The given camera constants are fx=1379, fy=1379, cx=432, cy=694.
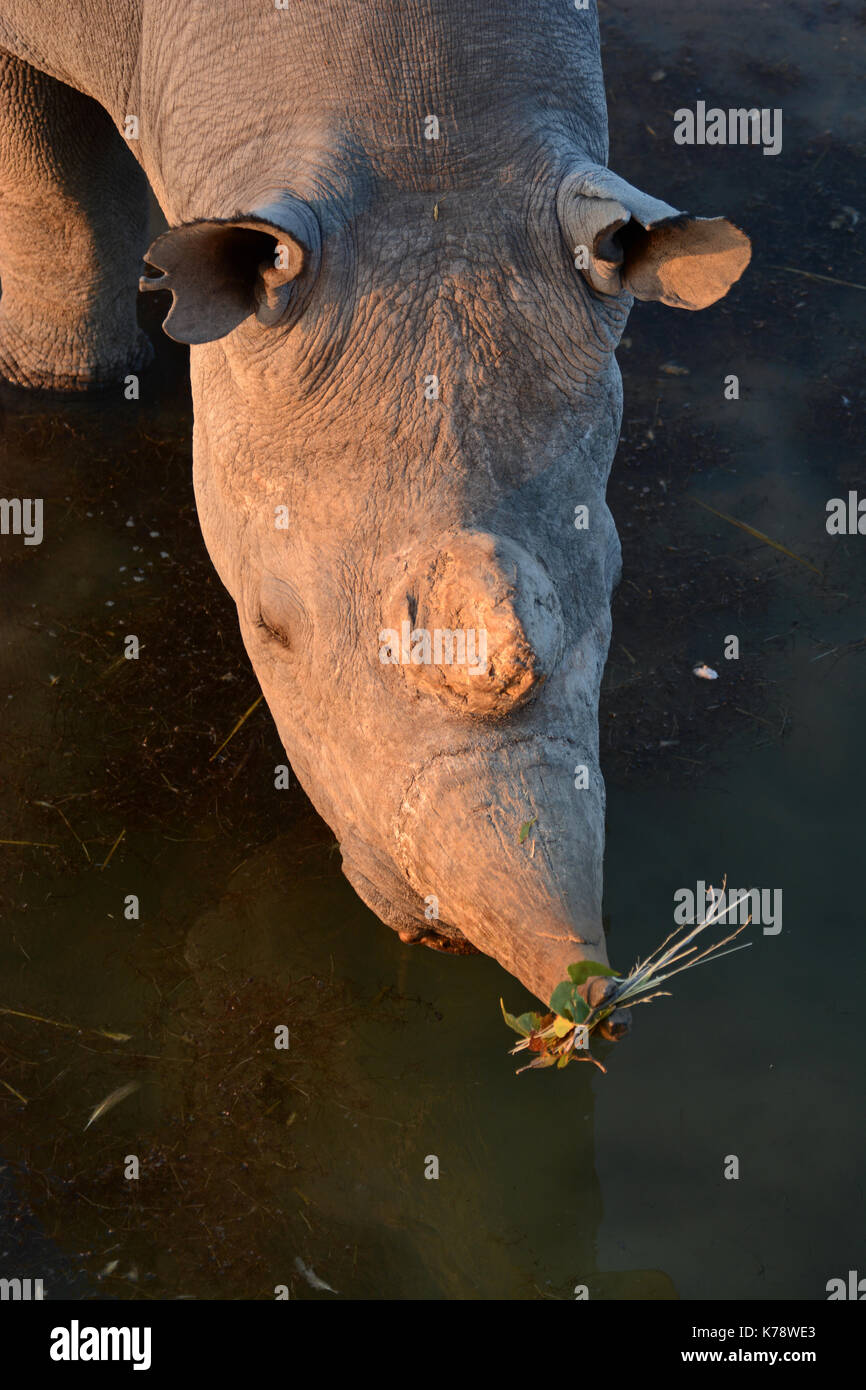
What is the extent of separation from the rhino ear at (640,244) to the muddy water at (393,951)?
2098 mm

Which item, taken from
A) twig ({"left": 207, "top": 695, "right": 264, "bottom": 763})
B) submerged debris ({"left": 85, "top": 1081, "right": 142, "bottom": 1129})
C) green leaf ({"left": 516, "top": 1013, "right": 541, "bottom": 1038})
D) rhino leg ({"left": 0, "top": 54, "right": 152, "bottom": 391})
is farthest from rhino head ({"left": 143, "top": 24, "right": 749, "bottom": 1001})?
rhino leg ({"left": 0, "top": 54, "right": 152, "bottom": 391})

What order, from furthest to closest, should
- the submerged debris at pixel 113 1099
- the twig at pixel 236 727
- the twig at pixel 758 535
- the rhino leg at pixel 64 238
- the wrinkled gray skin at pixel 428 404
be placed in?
the twig at pixel 758 535 → the rhino leg at pixel 64 238 → the twig at pixel 236 727 → the submerged debris at pixel 113 1099 → the wrinkled gray skin at pixel 428 404

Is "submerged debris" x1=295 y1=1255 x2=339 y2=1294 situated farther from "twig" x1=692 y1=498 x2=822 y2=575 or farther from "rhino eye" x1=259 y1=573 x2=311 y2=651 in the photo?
"twig" x1=692 y1=498 x2=822 y2=575

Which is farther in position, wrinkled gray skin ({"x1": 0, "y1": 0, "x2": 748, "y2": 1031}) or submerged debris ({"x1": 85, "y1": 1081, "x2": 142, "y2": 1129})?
submerged debris ({"x1": 85, "y1": 1081, "x2": 142, "y2": 1129})

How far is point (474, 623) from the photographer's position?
2.80 metres

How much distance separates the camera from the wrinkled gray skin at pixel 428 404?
114 inches

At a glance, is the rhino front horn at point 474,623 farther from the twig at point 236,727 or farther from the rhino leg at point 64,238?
the rhino leg at point 64,238

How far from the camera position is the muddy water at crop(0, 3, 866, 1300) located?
3953mm

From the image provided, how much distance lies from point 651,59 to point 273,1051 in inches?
243

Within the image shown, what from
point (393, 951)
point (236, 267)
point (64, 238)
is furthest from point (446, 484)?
point (64, 238)

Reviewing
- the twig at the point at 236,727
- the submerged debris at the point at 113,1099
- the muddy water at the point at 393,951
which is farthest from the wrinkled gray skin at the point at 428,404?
the twig at the point at 236,727

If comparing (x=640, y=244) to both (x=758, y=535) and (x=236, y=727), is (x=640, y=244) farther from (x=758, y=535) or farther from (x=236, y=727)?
(x=758, y=535)
